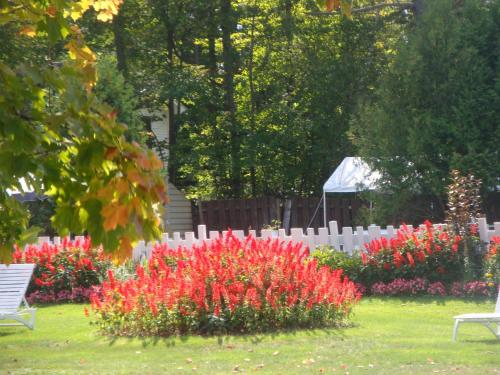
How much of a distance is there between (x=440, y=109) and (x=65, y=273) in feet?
35.7

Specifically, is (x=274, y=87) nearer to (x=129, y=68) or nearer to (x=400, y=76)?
(x=129, y=68)

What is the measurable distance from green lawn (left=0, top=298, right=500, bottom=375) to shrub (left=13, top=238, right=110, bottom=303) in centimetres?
397

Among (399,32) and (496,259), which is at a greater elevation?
(399,32)

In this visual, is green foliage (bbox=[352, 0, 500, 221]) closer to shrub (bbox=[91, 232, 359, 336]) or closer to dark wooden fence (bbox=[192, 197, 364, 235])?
dark wooden fence (bbox=[192, 197, 364, 235])

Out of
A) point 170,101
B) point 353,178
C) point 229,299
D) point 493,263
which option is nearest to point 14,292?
point 229,299

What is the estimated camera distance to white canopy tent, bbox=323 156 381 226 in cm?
2470

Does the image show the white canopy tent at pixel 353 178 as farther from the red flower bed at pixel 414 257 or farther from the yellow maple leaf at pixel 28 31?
the yellow maple leaf at pixel 28 31

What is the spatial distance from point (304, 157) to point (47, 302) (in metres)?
19.9

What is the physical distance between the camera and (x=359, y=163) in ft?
83.8

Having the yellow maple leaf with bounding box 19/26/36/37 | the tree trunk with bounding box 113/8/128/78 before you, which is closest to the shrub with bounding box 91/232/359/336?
the yellow maple leaf with bounding box 19/26/36/37

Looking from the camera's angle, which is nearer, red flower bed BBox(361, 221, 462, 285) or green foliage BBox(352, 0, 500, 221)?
red flower bed BBox(361, 221, 462, 285)

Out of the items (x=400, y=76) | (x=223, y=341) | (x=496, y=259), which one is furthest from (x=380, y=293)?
(x=400, y=76)

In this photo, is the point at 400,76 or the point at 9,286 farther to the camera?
the point at 400,76

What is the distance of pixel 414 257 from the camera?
1574 centimetres
